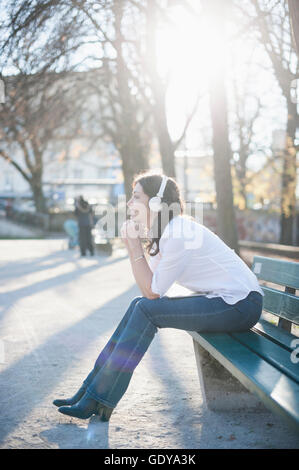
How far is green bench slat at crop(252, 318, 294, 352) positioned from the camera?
3861 millimetres

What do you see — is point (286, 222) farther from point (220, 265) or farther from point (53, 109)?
point (220, 265)

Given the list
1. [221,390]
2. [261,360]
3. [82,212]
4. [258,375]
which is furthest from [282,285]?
[82,212]

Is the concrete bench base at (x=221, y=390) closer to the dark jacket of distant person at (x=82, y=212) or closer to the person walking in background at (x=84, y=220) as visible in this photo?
the person walking in background at (x=84, y=220)

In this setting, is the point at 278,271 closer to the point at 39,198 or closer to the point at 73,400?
the point at 73,400

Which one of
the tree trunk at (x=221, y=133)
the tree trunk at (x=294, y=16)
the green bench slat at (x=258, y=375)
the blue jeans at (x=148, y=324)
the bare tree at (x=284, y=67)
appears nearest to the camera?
the green bench slat at (x=258, y=375)

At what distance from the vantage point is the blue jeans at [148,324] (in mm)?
3818

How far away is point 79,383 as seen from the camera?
4852 mm

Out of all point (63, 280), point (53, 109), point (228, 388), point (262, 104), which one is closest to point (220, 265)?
point (228, 388)

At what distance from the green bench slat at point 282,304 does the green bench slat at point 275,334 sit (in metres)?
0.12

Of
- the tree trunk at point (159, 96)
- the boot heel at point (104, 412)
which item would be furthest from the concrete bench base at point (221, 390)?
the tree trunk at point (159, 96)

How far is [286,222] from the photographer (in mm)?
22406

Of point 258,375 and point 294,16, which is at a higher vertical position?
point 294,16

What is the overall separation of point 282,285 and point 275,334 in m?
0.56

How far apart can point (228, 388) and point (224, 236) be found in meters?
8.66
